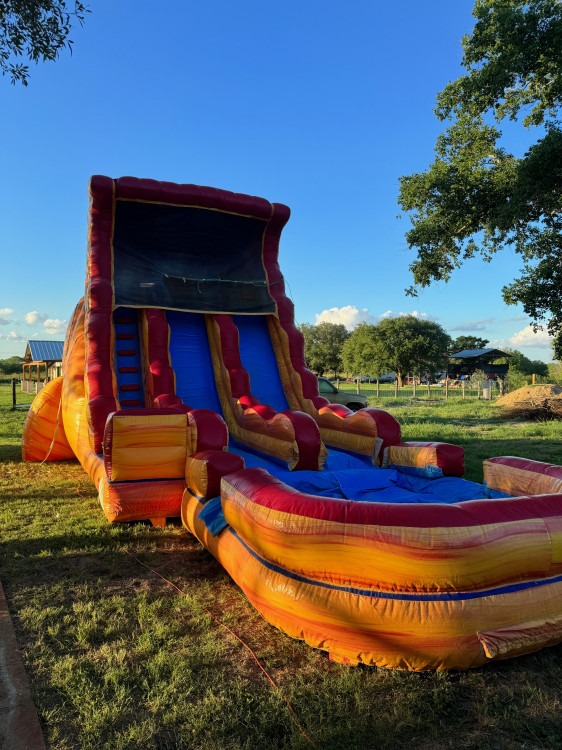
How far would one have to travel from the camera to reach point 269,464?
519 centimetres

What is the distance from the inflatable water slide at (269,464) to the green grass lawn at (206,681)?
0.46 feet

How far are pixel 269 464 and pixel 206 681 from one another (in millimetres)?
2793

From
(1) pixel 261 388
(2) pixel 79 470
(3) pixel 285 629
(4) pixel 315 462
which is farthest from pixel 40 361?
(3) pixel 285 629

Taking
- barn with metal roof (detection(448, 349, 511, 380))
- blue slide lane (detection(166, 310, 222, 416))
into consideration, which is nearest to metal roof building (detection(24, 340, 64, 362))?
blue slide lane (detection(166, 310, 222, 416))

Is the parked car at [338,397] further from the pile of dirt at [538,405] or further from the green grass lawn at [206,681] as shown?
the green grass lawn at [206,681]

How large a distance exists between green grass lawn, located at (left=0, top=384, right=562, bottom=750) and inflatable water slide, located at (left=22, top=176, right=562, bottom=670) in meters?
0.14

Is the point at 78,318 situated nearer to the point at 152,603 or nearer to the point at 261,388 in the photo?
the point at 261,388

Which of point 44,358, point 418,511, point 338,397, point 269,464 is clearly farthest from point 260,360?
point 44,358

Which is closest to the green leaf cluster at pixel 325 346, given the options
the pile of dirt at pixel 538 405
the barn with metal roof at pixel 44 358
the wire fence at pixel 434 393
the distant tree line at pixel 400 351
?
the distant tree line at pixel 400 351

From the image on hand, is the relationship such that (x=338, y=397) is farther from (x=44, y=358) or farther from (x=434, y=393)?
(x=434, y=393)

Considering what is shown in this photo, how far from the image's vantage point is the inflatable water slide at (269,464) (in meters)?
2.53

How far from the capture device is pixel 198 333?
729 cm

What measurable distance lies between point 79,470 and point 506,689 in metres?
6.65

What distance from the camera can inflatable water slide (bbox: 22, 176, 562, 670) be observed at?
8.31ft
